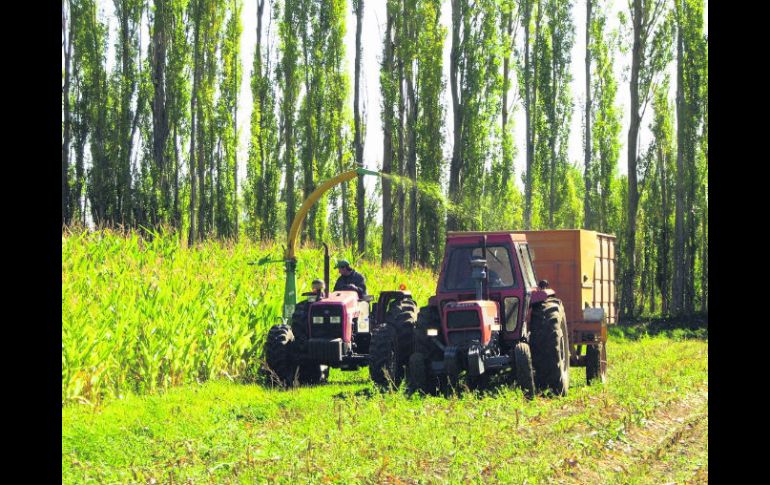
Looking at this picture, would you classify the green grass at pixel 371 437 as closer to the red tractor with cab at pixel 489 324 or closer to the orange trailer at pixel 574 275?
the red tractor with cab at pixel 489 324

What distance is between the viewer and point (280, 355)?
13219mm

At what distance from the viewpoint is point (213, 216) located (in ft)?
136

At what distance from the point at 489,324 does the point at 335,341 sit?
2466mm

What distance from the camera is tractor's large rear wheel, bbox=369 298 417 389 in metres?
12.8

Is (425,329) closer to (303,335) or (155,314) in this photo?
(303,335)

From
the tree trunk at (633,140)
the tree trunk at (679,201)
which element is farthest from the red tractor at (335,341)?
the tree trunk at (679,201)

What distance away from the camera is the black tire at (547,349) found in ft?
40.3

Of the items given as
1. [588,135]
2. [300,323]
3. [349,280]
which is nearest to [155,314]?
[300,323]

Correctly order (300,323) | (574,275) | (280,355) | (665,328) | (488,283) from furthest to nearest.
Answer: (665,328)
(574,275)
(300,323)
(280,355)
(488,283)

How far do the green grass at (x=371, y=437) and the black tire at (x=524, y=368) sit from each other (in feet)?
0.82
